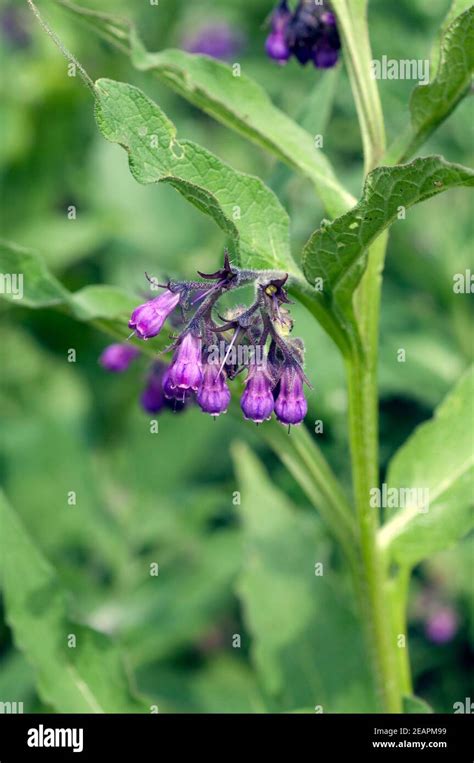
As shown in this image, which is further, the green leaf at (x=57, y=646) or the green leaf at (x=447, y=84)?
the green leaf at (x=57, y=646)

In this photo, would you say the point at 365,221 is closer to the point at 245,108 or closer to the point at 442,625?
the point at 245,108

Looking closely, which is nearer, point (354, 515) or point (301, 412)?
point (301, 412)

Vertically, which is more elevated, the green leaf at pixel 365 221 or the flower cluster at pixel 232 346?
the green leaf at pixel 365 221

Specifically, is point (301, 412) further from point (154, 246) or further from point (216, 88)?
point (154, 246)

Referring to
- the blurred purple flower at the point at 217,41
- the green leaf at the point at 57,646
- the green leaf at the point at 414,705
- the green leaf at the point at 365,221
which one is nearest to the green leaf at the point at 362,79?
the green leaf at the point at 365,221

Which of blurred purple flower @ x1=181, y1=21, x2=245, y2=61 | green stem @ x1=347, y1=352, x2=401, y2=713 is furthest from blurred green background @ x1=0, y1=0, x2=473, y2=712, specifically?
blurred purple flower @ x1=181, y1=21, x2=245, y2=61

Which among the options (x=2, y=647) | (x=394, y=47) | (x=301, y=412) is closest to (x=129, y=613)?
(x=2, y=647)

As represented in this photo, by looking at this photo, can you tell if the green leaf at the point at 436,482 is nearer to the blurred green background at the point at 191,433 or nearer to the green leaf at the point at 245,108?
the green leaf at the point at 245,108
